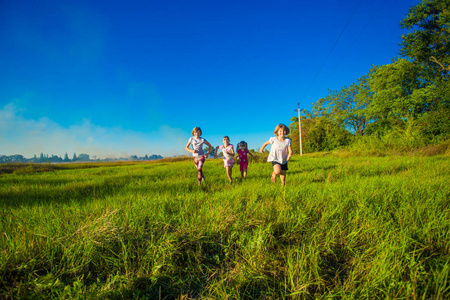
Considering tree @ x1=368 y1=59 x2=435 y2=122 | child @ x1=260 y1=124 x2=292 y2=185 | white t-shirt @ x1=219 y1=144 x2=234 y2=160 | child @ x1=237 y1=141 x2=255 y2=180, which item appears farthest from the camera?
tree @ x1=368 y1=59 x2=435 y2=122

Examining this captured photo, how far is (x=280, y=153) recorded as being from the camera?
562 centimetres

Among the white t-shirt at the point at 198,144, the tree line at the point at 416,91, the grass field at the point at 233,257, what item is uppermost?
the tree line at the point at 416,91

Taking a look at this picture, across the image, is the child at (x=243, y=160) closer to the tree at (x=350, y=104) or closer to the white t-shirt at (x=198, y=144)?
the white t-shirt at (x=198, y=144)

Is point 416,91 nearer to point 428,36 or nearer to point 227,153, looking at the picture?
point 428,36

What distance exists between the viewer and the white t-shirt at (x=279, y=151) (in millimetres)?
5604

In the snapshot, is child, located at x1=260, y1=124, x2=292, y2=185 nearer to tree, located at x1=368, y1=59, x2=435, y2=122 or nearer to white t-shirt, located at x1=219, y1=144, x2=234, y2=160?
white t-shirt, located at x1=219, y1=144, x2=234, y2=160

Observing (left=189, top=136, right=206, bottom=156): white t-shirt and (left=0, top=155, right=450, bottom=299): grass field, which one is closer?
(left=0, top=155, right=450, bottom=299): grass field

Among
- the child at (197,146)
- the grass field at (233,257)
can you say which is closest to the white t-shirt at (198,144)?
the child at (197,146)

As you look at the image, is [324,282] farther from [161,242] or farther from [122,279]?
[122,279]

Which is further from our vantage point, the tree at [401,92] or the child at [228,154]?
the tree at [401,92]

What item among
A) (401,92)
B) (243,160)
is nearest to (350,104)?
(401,92)

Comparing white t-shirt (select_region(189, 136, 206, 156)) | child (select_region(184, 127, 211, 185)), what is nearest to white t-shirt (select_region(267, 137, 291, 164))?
child (select_region(184, 127, 211, 185))

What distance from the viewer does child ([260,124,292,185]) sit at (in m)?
5.55

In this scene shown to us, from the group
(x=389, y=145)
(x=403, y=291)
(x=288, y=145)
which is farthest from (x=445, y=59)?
(x=403, y=291)
